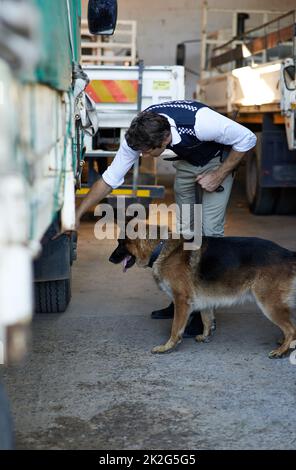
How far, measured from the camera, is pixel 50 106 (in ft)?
9.13

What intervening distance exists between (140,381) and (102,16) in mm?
3005

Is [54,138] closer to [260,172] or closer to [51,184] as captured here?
[51,184]

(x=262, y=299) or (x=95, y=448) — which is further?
(x=262, y=299)

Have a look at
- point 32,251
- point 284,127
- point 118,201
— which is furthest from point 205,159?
point 284,127

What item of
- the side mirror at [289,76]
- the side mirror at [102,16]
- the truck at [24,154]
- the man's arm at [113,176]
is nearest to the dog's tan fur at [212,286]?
the man's arm at [113,176]

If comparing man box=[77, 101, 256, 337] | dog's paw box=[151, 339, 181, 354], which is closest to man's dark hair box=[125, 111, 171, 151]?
man box=[77, 101, 256, 337]

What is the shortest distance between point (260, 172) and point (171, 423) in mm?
6314

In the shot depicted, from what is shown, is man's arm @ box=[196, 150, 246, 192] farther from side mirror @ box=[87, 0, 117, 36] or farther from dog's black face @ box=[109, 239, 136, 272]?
side mirror @ box=[87, 0, 117, 36]

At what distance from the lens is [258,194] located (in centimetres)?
1025

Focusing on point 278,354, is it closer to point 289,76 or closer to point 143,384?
point 143,384

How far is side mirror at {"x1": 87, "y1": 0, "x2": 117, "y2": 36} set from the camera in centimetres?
581

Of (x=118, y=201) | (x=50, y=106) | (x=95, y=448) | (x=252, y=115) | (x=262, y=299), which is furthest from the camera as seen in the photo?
(x=252, y=115)

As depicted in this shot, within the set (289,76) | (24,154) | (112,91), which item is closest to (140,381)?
(24,154)

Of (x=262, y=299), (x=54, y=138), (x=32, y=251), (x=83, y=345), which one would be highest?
(x=54, y=138)
